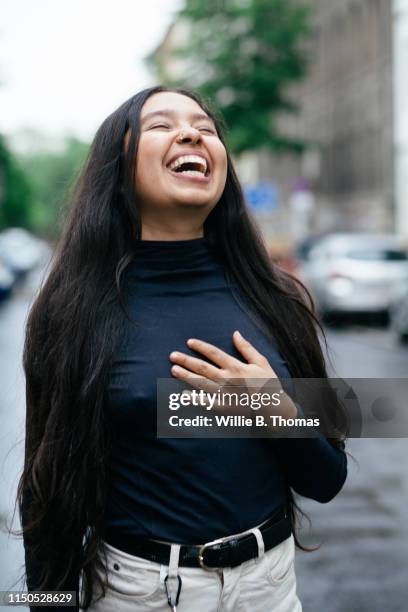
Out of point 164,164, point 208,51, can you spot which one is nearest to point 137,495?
point 164,164

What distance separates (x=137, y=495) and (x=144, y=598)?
8.2 inches

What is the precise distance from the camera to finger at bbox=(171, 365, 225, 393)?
2002 mm

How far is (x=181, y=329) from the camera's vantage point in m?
2.12

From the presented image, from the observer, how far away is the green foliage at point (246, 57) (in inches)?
1325

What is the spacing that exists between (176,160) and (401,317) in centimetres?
1278

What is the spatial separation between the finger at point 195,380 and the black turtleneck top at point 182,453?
0.05m

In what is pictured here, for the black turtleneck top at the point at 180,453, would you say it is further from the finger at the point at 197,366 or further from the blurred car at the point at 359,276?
the blurred car at the point at 359,276

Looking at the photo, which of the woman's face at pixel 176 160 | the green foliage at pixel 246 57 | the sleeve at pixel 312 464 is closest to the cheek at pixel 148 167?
the woman's face at pixel 176 160

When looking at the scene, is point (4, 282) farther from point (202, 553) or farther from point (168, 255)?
point (202, 553)

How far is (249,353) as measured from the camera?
2.07 metres

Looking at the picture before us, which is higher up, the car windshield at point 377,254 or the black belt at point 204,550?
the black belt at point 204,550

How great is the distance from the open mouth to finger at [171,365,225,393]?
0.45 meters

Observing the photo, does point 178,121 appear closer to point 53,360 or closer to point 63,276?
point 63,276

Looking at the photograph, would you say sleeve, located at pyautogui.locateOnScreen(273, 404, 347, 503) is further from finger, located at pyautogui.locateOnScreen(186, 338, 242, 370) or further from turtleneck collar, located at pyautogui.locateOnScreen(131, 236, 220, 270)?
turtleneck collar, located at pyautogui.locateOnScreen(131, 236, 220, 270)
